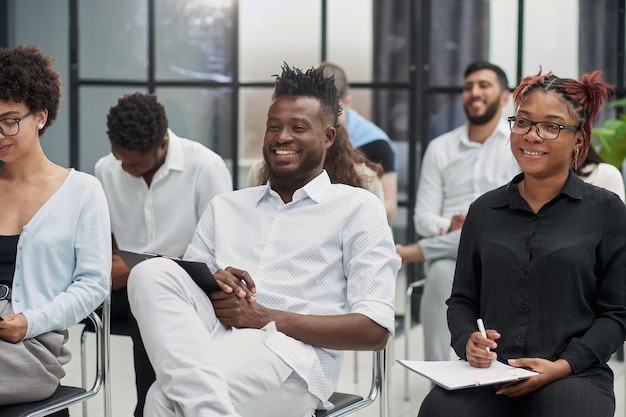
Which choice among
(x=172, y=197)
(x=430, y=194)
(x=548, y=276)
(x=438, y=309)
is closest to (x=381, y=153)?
(x=430, y=194)

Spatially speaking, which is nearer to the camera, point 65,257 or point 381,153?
point 65,257

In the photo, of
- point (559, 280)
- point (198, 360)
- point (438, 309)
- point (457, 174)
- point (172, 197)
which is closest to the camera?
point (198, 360)

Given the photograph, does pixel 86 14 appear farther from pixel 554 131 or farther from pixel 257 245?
pixel 554 131

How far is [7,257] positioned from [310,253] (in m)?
0.83

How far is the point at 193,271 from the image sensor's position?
102 inches

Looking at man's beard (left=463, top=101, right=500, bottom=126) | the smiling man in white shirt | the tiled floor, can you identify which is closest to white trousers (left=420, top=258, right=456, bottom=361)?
the tiled floor

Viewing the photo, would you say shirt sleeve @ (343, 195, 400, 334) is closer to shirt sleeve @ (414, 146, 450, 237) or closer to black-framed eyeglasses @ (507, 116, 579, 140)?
black-framed eyeglasses @ (507, 116, 579, 140)

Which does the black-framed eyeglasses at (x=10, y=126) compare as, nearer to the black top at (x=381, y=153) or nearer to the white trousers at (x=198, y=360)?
the white trousers at (x=198, y=360)

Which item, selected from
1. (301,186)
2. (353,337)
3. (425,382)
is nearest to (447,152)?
(425,382)

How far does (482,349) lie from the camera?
2479 mm

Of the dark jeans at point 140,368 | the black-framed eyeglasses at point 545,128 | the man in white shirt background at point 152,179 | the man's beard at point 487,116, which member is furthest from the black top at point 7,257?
the man's beard at point 487,116

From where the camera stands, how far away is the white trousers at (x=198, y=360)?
236 centimetres

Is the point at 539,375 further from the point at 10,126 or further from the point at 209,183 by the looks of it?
the point at 209,183

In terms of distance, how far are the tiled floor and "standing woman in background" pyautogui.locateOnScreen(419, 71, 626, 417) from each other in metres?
1.39
